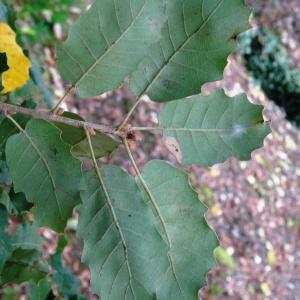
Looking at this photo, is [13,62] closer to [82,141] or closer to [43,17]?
[82,141]

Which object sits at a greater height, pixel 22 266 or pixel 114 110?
pixel 22 266

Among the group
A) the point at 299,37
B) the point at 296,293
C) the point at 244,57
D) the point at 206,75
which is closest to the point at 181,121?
the point at 206,75

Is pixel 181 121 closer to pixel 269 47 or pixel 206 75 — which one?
pixel 206 75

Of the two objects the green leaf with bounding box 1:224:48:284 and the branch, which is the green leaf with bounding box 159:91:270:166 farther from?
Answer: the green leaf with bounding box 1:224:48:284

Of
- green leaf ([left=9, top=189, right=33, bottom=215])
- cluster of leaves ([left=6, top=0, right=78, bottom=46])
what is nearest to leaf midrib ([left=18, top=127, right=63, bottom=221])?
green leaf ([left=9, top=189, right=33, bottom=215])

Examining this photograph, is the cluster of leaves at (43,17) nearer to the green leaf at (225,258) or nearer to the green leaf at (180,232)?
the green leaf at (225,258)

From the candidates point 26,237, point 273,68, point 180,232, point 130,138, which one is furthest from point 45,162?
point 273,68

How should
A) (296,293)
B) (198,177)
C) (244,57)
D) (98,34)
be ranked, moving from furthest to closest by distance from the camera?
(244,57), (296,293), (198,177), (98,34)

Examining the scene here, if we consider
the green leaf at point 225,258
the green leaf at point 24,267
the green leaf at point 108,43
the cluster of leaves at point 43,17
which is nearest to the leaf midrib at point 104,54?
the green leaf at point 108,43
